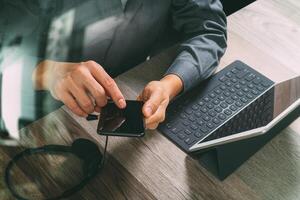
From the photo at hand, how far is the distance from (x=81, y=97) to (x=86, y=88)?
23 mm

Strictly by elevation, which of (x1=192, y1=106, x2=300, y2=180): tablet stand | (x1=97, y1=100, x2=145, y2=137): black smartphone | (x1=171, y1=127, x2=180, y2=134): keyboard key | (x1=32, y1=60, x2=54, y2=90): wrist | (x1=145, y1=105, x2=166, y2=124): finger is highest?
(x1=32, y1=60, x2=54, y2=90): wrist

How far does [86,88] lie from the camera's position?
831mm

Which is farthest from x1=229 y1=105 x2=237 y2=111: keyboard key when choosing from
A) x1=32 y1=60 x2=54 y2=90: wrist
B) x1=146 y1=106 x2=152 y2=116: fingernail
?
x1=32 y1=60 x2=54 y2=90: wrist

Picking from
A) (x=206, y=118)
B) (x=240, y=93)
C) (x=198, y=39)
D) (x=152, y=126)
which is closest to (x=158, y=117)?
(x=152, y=126)

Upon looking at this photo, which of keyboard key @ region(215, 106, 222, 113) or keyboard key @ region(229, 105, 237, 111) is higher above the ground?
keyboard key @ region(215, 106, 222, 113)

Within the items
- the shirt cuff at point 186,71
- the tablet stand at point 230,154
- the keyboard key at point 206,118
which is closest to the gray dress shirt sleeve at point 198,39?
the shirt cuff at point 186,71

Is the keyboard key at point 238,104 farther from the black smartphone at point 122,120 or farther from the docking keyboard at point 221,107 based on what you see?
the black smartphone at point 122,120

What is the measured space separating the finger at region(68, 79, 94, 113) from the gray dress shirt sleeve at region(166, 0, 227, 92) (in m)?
0.25

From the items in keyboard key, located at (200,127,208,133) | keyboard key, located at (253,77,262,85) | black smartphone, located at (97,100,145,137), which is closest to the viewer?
black smartphone, located at (97,100,145,137)

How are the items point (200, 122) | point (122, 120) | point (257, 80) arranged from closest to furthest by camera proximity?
point (122, 120)
point (200, 122)
point (257, 80)

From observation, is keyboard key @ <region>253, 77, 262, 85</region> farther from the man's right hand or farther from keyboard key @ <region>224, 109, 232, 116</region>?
the man's right hand

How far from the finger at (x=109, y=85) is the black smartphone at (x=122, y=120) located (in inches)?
0.7

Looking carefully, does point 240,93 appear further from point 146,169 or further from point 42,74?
point 42,74

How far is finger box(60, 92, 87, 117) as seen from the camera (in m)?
0.84
